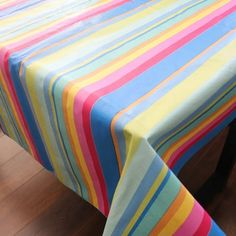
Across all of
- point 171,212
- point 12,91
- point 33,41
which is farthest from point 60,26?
point 171,212

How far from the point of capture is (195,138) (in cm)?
63

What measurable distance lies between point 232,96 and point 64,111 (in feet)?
1.20

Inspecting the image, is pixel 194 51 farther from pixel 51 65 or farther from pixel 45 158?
pixel 45 158

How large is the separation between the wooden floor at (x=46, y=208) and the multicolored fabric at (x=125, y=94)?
1.38ft

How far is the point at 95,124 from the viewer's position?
518 mm

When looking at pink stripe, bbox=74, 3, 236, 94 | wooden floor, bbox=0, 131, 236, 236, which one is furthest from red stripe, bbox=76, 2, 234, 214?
wooden floor, bbox=0, 131, 236, 236

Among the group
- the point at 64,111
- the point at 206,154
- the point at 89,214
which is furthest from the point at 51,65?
the point at 206,154

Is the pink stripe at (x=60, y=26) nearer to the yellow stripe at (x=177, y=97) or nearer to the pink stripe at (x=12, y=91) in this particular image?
the pink stripe at (x=12, y=91)

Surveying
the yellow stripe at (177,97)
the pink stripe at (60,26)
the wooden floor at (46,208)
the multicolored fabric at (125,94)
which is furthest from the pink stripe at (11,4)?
the wooden floor at (46,208)

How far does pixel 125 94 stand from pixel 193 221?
0.79 ft

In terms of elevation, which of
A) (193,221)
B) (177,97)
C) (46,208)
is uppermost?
(177,97)

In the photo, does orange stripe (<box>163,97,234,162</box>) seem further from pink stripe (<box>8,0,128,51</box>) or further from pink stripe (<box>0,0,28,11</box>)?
pink stripe (<box>0,0,28,11</box>)

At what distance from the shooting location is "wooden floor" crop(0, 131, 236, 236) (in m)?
1.13

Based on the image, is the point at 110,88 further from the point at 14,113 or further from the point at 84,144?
the point at 14,113
